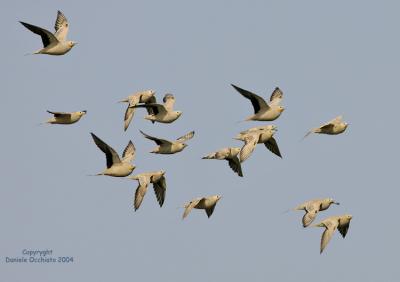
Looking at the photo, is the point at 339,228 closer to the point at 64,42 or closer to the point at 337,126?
the point at 337,126

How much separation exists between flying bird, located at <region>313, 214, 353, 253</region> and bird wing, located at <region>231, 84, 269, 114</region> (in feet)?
16.6

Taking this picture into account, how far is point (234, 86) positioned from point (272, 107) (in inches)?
121

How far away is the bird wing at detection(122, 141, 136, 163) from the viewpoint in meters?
47.9

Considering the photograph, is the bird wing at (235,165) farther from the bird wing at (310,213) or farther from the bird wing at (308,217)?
the bird wing at (308,217)

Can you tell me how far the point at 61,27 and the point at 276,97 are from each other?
9407mm

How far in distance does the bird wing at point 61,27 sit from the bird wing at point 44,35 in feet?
5.34

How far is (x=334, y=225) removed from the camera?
1828 inches

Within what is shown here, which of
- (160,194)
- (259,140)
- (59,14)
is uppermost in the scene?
(59,14)

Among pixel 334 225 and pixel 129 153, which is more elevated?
pixel 129 153

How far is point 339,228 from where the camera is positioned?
46.7 metres

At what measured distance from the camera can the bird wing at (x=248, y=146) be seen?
146 ft

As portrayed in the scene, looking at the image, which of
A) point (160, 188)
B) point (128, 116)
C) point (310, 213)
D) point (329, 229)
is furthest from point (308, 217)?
point (128, 116)

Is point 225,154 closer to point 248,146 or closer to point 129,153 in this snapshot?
point 248,146

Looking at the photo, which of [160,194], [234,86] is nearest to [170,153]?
[160,194]
